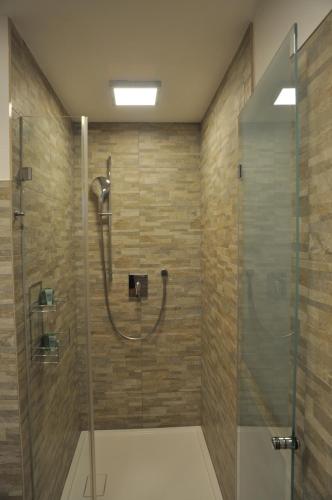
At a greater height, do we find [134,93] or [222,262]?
[134,93]

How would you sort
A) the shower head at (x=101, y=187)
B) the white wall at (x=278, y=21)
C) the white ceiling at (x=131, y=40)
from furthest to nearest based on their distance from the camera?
the shower head at (x=101, y=187) < the white ceiling at (x=131, y=40) < the white wall at (x=278, y=21)

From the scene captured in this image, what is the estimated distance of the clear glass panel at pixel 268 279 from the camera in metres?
0.87

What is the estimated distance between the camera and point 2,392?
1310 millimetres

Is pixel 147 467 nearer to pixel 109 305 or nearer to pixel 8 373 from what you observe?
pixel 109 305

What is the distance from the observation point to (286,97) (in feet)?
2.80

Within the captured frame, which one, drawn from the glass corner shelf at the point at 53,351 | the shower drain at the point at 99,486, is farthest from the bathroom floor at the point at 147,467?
the glass corner shelf at the point at 53,351

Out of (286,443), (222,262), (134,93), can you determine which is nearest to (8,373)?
(286,443)

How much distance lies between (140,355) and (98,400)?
0.49m

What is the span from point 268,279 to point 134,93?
1429mm

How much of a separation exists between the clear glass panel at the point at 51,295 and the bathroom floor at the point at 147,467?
0.04 m

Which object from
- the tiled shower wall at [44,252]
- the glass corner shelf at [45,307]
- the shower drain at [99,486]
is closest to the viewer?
the tiled shower wall at [44,252]

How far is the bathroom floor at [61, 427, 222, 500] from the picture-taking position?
6.35 feet

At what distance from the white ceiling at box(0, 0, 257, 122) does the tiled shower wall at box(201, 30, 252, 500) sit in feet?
0.39

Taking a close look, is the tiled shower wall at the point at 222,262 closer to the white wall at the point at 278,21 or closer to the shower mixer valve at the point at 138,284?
the white wall at the point at 278,21
